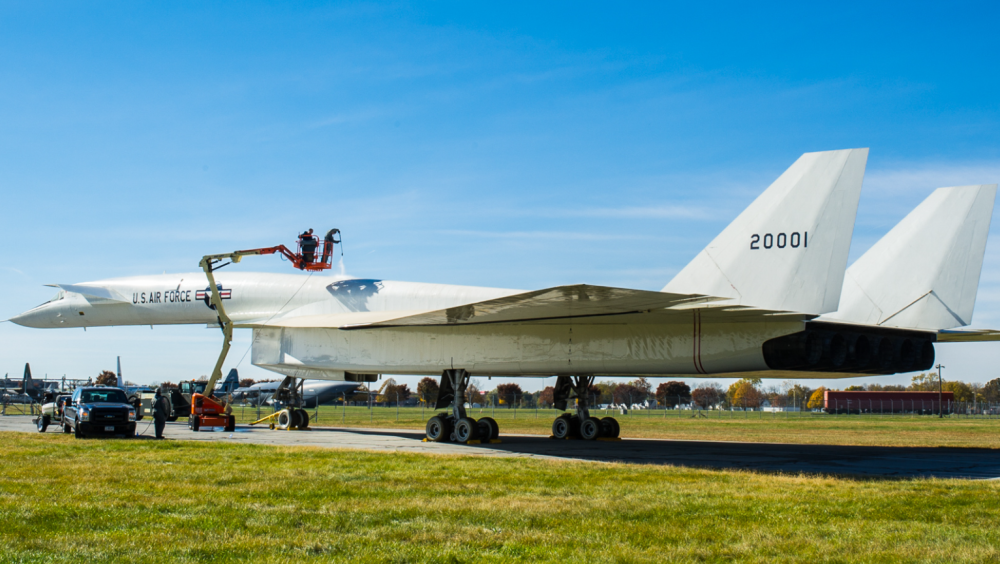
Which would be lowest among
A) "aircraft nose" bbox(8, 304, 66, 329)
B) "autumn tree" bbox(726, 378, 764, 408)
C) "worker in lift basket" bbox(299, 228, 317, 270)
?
"autumn tree" bbox(726, 378, 764, 408)

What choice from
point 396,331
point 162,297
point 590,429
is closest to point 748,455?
point 590,429

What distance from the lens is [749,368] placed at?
1430 cm

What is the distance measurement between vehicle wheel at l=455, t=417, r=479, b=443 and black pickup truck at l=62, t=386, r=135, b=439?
7.80 meters

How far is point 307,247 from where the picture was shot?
22.4 m

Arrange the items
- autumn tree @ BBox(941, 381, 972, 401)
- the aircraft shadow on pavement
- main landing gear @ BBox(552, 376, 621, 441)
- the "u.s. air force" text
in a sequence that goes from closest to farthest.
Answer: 1. the aircraft shadow on pavement
2. main landing gear @ BBox(552, 376, 621, 441)
3. the "u.s. air force" text
4. autumn tree @ BBox(941, 381, 972, 401)

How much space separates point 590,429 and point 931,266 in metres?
8.66

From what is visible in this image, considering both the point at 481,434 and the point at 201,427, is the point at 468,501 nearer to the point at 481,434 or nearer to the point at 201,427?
the point at 481,434

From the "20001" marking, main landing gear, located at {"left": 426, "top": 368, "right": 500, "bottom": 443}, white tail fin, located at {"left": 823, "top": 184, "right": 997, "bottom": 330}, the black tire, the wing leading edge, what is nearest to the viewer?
the wing leading edge

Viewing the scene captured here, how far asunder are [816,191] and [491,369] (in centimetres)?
838

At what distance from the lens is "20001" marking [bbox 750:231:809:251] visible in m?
13.0

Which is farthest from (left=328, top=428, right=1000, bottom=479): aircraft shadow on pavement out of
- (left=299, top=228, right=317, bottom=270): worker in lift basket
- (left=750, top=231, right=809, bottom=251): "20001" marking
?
(left=299, top=228, right=317, bottom=270): worker in lift basket

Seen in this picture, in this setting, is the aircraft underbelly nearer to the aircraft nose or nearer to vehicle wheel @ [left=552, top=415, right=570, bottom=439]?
vehicle wheel @ [left=552, top=415, right=570, bottom=439]

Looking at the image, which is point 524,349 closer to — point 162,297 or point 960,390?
point 162,297

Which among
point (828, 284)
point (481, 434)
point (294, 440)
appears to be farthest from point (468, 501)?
point (294, 440)
